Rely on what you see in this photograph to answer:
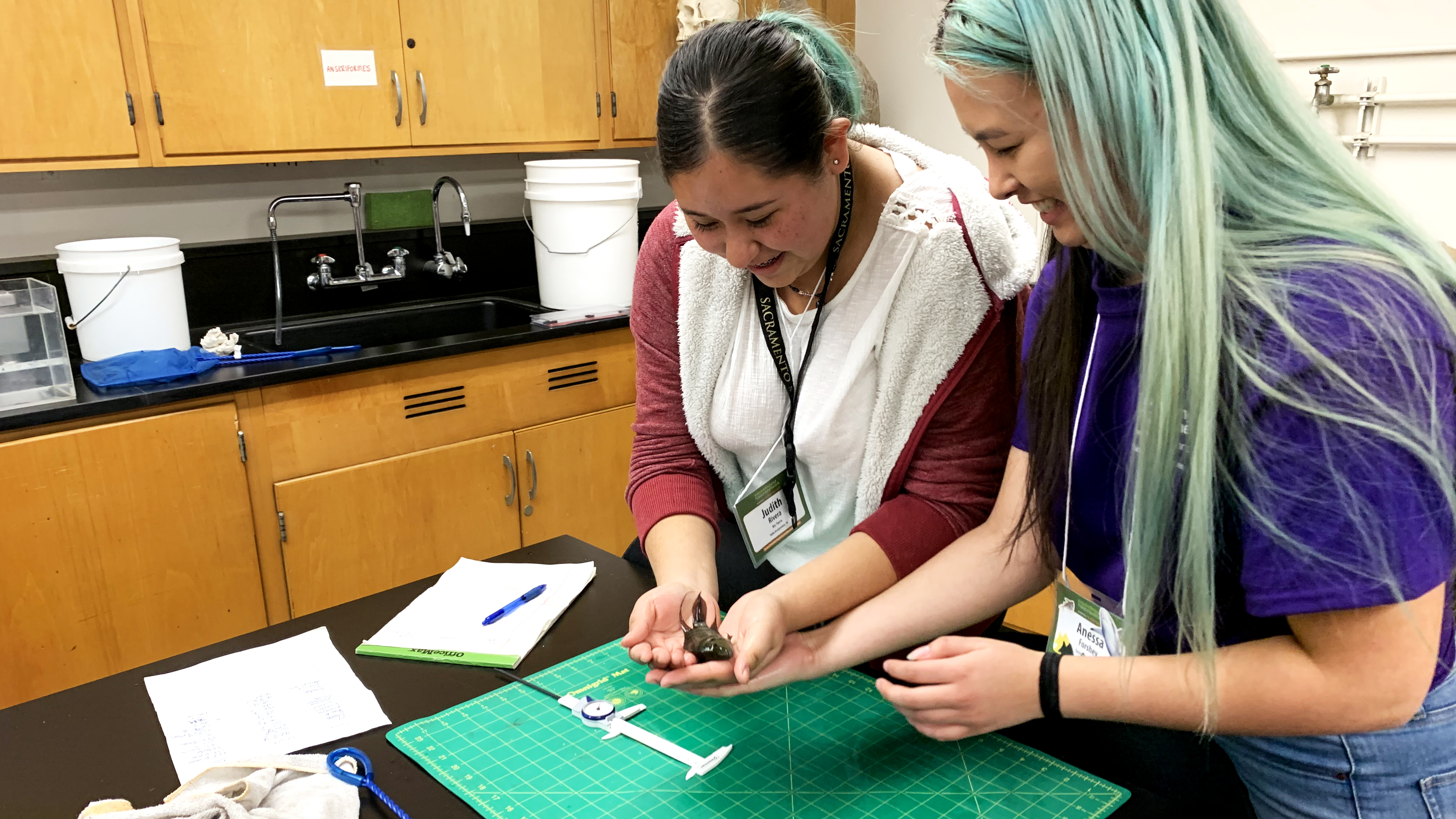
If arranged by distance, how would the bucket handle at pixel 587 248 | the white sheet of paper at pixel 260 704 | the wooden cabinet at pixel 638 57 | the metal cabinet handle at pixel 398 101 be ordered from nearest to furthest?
the white sheet of paper at pixel 260 704 < the metal cabinet handle at pixel 398 101 < the bucket handle at pixel 587 248 < the wooden cabinet at pixel 638 57

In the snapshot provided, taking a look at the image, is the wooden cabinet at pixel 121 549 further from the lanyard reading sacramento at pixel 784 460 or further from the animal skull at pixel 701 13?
the animal skull at pixel 701 13

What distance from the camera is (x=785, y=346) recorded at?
4.83 ft

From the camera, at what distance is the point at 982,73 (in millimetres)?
942

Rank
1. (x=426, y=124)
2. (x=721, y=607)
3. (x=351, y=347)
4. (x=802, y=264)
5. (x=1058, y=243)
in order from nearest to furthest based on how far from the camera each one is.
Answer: (x=1058, y=243) < (x=802, y=264) < (x=721, y=607) < (x=351, y=347) < (x=426, y=124)

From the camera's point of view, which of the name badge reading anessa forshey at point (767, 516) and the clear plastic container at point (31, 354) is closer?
the name badge reading anessa forshey at point (767, 516)

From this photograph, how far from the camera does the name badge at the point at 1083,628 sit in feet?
3.53

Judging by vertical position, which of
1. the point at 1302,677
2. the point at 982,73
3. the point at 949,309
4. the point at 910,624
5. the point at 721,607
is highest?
the point at 982,73

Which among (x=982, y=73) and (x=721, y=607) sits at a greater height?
(x=982, y=73)

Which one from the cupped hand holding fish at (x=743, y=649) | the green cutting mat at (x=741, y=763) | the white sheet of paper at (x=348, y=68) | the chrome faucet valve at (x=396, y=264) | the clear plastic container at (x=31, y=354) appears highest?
the white sheet of paper at (x=348, y=68)

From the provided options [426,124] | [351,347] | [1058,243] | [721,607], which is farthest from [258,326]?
[1058,243]

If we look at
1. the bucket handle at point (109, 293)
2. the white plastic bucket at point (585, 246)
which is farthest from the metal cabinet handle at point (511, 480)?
the bucket handle at point (109, 293)

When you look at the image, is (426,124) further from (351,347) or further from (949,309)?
(949,309)

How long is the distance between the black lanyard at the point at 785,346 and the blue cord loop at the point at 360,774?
0.71 meters

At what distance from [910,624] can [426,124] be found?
7.06 ft
